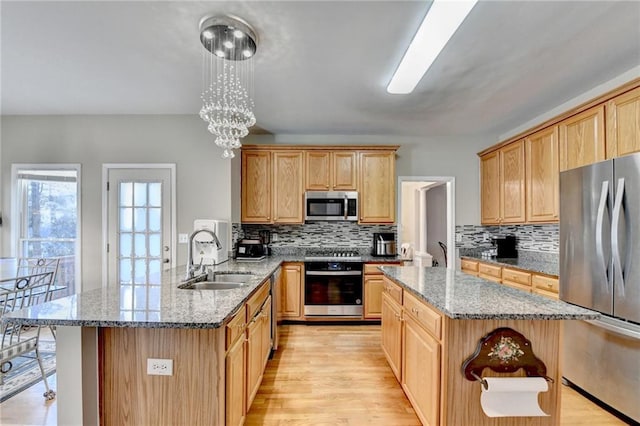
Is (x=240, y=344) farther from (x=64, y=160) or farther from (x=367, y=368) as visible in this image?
(x=64, y=160)

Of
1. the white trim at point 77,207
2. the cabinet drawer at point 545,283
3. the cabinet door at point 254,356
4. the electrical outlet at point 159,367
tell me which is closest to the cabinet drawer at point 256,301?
the cabinet door at point 254,356

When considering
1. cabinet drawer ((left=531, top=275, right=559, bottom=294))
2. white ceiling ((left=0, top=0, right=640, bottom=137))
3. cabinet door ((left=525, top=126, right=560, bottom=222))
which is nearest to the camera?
white ceiling ((left=0, top=0, right=640, bottom=137))

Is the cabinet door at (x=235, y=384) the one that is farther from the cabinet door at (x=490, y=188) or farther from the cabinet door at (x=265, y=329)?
the cabinet door at (x=490, y=188)

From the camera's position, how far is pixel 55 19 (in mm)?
2018

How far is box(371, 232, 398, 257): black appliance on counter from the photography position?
430 cm

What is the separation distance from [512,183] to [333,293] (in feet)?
8.33

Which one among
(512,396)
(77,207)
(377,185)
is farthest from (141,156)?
(512,396)

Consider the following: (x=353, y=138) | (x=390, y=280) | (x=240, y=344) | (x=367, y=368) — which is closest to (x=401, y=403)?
(x=367, y=368)

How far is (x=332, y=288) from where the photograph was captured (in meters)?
3.96

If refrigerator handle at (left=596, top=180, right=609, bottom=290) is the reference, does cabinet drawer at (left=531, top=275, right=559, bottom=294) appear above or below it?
below

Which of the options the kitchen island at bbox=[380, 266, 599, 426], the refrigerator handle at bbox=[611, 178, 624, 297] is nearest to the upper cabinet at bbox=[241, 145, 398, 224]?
the refrigerator handle at bbox=[611, 178, 624, 297]

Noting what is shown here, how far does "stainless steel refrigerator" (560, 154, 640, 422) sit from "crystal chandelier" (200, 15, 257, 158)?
8.28 feet

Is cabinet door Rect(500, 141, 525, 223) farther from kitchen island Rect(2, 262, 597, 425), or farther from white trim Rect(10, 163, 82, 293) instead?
white trim Rect(10, 163, 82, 293)

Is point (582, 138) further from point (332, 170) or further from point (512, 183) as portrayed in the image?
point (332, 170)
